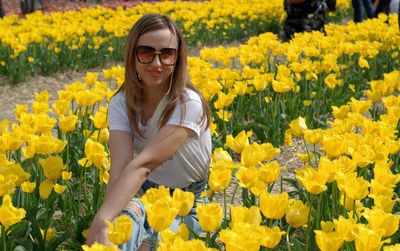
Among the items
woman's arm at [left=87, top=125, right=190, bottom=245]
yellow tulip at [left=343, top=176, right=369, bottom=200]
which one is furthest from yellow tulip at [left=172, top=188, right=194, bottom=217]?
yellow tulip at [left=343, top=176, right=369, bottom=200]

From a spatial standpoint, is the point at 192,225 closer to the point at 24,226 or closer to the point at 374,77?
the point at 24,226

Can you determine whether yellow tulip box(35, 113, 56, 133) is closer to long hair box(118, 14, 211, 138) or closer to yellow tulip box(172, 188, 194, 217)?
long hair box(118, 14, 211, 138)

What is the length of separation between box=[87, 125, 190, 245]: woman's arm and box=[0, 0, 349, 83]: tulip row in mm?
4299

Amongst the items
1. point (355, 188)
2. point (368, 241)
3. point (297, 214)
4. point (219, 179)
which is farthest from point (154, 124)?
point (368, 241)

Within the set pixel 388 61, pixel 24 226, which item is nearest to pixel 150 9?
pixel 388 61

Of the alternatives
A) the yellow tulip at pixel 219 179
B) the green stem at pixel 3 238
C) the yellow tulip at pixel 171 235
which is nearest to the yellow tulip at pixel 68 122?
the green stem at pixel 3 238

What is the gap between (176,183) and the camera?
2477 millimetres

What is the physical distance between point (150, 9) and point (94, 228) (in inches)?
365

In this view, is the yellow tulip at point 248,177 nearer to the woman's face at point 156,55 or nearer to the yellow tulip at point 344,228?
the yellow tulip at point 344,228

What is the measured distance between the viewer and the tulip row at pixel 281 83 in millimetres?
3662

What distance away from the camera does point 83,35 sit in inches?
320

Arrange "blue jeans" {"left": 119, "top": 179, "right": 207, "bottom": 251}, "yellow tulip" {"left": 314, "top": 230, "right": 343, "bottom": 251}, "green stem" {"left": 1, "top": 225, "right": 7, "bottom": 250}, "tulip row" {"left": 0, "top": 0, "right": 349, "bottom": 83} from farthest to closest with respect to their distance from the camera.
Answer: "tulip row" {"left": 0, "top": 0, "right": 349, "bottom": 83} → "blue jeans" {"left": 119, "top": 179, "right": 207, "bottom": 251} → "green stem" {"left": 1, "top": 225, "right": 7, "bottom": 250} → "yellow tulip" {"left": 314, "top": 230, "right": 343, "bottom": 251}

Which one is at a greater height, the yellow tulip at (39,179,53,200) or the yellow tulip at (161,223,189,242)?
the yellow tulip at (161,223,189,242)

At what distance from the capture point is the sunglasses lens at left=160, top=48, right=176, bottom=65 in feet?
7.44
